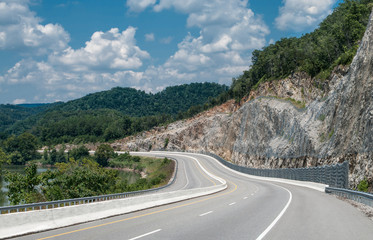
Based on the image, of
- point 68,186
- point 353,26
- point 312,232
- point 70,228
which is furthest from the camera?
point 353,26

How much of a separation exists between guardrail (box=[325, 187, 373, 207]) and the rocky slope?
2018 millimetres

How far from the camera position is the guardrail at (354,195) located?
A: 53.3ft

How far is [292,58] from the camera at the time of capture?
80.6m

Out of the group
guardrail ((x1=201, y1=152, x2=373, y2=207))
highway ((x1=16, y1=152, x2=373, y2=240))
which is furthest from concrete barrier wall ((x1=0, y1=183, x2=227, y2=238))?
guardrail ((x1=201, y1=152, x2=373, y2=207))

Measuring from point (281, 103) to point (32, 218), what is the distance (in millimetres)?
63670

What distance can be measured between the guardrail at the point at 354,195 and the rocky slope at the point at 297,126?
202 cm

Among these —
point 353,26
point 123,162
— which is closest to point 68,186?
point 353,26

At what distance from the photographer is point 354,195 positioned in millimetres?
20047

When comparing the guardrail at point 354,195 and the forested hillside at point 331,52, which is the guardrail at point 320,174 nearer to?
the guardrail at point 354,195

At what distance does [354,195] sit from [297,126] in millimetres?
34890

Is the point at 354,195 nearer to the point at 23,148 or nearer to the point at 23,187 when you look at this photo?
the point at 23,187

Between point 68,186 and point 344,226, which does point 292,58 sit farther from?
point 344,226

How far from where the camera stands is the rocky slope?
30547mm

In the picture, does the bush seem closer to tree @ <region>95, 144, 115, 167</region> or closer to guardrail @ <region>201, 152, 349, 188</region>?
guardrail @ <region>201, 152, 349, 188</region>
